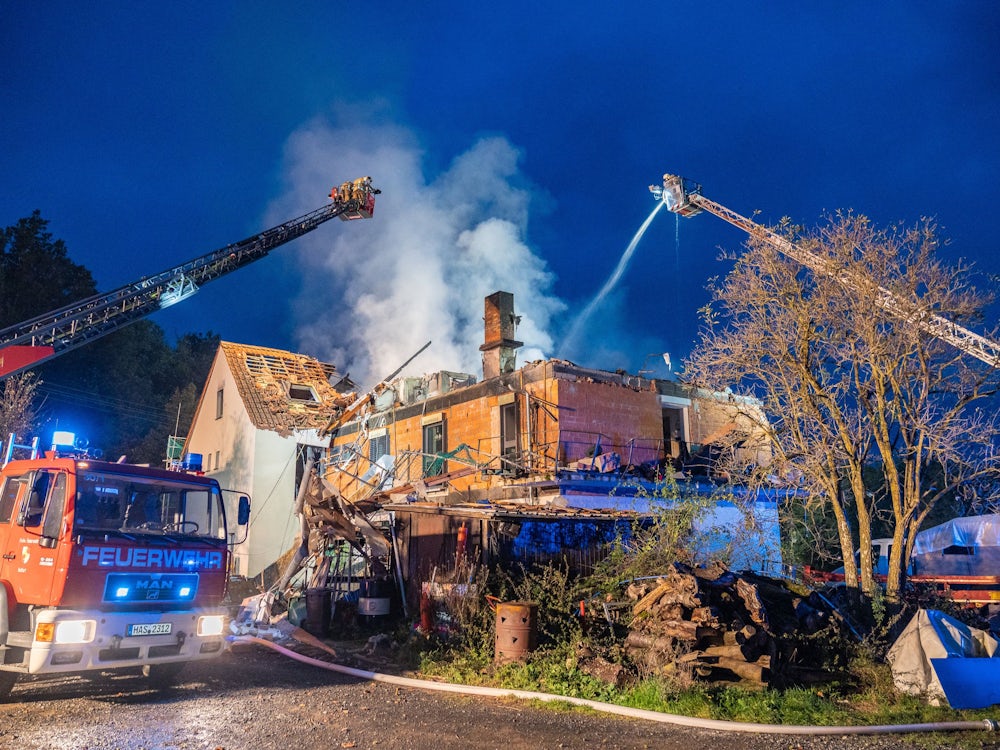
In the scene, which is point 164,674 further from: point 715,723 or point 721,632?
point 721,632

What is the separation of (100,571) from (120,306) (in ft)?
55.5

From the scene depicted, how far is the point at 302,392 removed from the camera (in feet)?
101

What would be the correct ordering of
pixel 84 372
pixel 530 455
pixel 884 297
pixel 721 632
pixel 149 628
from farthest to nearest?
pixel 84 372, pixel 530 455, pixel 884 297, pixel 721 632, pixel 149 628

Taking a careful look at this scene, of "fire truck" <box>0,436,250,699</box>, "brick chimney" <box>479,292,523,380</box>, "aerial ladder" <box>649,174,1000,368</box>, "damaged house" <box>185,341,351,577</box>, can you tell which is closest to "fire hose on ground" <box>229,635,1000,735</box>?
"fire truck" <box>0,436,250,699</box>

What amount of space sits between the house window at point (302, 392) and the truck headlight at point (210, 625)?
21615mm

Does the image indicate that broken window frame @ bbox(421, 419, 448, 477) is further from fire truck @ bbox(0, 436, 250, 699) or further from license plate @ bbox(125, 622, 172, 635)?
license plate @ bbox(125, 622, 172, 635)

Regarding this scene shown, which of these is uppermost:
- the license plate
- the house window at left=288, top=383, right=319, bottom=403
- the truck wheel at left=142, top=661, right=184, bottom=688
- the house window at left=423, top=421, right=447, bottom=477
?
the house window at left=288, top=383, right=319, bottom=403

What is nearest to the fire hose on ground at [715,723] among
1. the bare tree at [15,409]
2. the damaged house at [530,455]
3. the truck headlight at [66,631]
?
the truck headlight at [66,631]

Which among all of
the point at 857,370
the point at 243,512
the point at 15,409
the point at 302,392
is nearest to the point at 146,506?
the point at 243,512

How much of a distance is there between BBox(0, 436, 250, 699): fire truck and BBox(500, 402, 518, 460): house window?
39.7ft

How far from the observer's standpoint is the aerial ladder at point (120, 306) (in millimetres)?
18488

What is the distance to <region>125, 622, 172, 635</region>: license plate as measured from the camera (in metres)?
8.10

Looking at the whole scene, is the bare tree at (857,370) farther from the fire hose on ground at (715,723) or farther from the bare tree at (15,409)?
the bare tree at (15,409)

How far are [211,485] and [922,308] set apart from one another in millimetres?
11549
